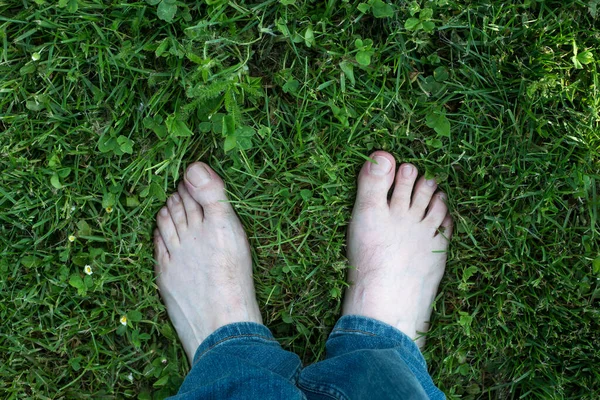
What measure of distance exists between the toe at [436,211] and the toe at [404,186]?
0.29ft

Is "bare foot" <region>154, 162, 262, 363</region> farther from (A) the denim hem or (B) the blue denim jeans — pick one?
(A) the denim hem

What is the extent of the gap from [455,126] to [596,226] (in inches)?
24.9

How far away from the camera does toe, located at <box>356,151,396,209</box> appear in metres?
2.04

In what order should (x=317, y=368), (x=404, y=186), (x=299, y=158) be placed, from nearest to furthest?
(x=317, y=368) < (x=299, y=158) < (x=404, y=186)

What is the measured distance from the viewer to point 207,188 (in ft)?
6.86

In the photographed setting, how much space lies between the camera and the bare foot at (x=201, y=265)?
7.06ft

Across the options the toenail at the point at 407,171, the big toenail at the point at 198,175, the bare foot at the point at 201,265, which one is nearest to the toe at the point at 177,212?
the bare foot at the point at 201,265

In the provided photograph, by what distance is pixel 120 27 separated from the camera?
2.00 m

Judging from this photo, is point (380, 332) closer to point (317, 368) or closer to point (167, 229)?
point (317, 368)

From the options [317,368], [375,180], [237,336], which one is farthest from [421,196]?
[237,336]

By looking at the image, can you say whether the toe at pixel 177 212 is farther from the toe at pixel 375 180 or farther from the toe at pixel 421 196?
the toe at pixel 421 196

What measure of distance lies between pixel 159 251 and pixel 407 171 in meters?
1.03

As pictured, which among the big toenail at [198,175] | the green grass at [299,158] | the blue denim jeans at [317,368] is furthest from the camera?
the big toenail at [198,175]

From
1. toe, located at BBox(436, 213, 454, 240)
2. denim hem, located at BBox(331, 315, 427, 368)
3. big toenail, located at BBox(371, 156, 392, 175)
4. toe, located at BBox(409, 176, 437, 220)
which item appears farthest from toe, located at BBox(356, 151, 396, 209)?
denim hem, located at BBox(331, 315, 427, 368)
